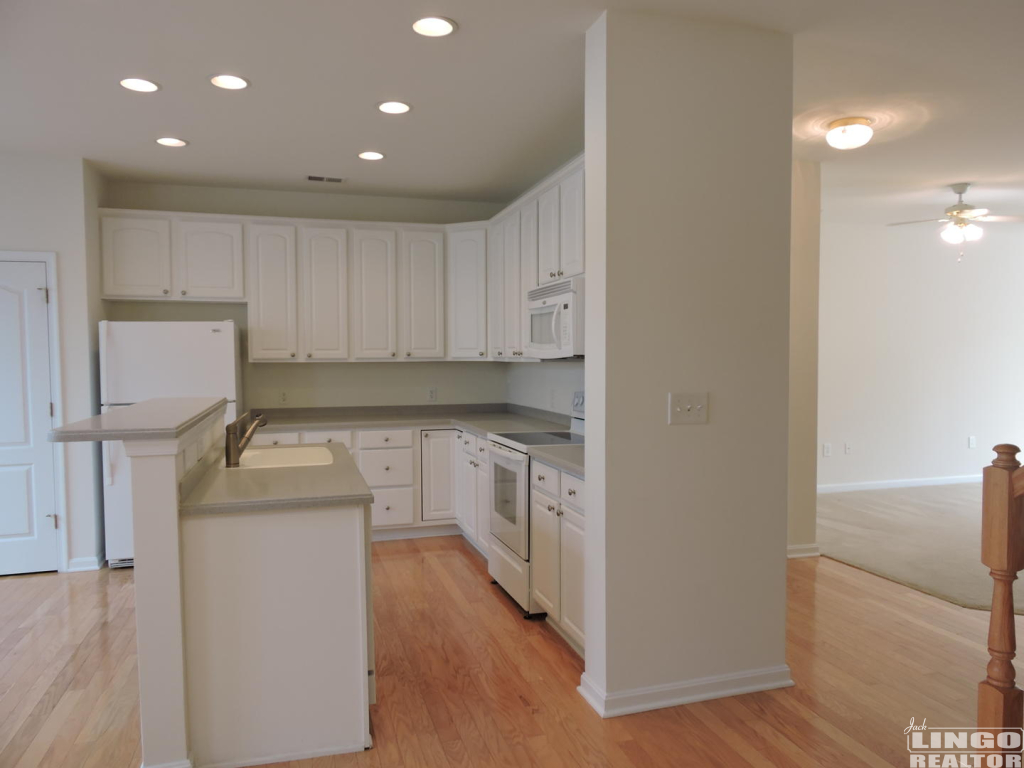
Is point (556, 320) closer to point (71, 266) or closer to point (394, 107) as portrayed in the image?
point (394, 107)

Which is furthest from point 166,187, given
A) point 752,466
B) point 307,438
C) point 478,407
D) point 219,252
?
point 752,466

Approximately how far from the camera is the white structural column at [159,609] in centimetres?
211

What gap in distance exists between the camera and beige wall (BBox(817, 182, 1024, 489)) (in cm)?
662

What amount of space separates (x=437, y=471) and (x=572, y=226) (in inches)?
87.5

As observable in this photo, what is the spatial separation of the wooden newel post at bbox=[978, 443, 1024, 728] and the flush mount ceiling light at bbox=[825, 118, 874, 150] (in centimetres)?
263

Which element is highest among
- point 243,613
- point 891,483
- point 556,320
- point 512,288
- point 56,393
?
point 512,288

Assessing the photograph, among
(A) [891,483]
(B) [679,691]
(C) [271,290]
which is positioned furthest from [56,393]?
(A) [891,483]

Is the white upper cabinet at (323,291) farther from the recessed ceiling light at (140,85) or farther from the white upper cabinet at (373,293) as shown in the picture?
the recessed ceiling light at (140,85)

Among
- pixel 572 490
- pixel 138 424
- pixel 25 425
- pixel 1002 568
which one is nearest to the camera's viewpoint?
pixel 1002 568

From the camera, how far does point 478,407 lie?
5.79m

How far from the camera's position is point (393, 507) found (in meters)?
5.01

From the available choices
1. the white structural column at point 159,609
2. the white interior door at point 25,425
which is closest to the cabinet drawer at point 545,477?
the white structural column at point 159,609

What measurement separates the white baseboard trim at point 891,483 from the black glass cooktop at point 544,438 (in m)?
3.52

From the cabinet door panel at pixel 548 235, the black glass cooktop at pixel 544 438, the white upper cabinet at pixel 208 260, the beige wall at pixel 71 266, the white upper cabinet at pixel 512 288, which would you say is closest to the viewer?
the black glass cooktop at pixel 544 438
